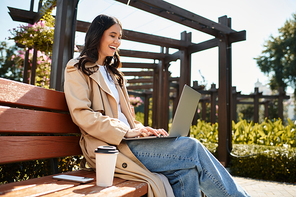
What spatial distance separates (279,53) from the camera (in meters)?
21.7

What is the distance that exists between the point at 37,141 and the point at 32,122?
0.13m

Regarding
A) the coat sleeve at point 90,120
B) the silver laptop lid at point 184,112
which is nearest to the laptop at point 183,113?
the silver laptop lid at point 184,112

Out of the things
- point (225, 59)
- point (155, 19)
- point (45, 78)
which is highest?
point (155, 19)

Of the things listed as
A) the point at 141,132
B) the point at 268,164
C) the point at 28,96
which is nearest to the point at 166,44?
the point at 268,164

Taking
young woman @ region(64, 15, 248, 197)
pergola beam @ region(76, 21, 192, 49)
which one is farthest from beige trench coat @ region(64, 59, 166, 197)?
pergola beam @ region(76, 21, 192, 49)

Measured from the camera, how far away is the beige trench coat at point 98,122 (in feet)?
5.13

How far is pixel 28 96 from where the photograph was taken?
5.12ft

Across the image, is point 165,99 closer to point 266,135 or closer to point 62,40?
point 266,135

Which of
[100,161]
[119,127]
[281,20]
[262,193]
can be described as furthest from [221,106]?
[281,20]

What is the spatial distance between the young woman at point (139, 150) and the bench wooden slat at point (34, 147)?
14 cm

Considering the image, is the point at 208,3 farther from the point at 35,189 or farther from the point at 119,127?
the point at 35,189

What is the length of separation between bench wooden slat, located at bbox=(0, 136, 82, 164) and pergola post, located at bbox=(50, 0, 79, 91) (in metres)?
1.03

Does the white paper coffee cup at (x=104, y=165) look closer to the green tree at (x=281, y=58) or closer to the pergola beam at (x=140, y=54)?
the pergola beam at (x=140, y=54)

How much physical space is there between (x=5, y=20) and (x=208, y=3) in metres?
4.65
